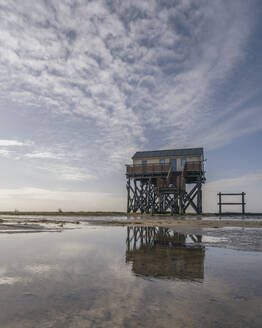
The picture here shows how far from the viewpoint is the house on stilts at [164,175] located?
34.0 meters

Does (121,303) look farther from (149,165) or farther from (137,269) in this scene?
(149,165)

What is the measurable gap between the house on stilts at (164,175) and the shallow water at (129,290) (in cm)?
2906

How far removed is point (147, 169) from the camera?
36.2 m

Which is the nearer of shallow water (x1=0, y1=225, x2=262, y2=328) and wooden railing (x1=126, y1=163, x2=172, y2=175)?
shallow water (x1=0, y1=225, x2=262, y2=328)

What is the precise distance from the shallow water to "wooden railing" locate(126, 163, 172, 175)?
100ft

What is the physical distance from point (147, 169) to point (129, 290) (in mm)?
33475

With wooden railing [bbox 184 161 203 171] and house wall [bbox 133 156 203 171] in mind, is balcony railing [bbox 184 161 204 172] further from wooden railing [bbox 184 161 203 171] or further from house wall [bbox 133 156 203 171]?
house wall [bbox 133 156 203 171]

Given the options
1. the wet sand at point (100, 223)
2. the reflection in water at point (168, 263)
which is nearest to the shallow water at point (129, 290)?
the reflection in water at point (168, 263)

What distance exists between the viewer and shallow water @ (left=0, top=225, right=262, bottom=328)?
81.4 inches

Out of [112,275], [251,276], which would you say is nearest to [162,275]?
[112,275]

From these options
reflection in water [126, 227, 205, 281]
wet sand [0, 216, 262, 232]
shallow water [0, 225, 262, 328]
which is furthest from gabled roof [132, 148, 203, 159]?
shallow water [0, 225, 262, 328]

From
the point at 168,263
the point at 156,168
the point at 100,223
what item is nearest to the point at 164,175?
the point at 156,168

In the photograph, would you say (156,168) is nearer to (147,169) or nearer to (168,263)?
(147,169)

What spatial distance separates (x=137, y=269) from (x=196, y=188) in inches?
1241
